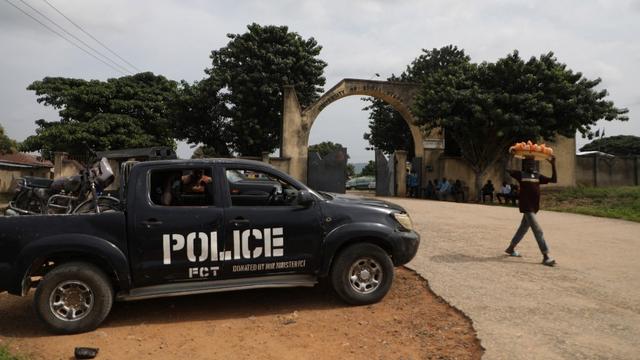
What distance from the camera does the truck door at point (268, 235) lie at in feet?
17.4

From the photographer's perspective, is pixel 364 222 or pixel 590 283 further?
pixel 590 283

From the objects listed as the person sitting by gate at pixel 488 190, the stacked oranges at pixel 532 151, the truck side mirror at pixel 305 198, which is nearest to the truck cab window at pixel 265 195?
the truck side mirror at pixel 305 198

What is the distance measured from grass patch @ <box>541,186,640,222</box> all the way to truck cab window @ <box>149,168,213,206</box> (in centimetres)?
1247

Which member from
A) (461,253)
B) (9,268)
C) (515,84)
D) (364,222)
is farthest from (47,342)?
(515,84)

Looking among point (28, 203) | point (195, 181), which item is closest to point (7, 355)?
point (195, 181)

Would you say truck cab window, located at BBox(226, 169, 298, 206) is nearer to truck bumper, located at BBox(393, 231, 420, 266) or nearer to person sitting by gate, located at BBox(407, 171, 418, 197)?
truck bumper, located at BBox(393, 231, 420, 266)

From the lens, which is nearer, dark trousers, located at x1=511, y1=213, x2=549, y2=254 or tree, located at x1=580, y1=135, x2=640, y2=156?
dark trousers, located at x1=511, y1=213, x2=549, y2=254

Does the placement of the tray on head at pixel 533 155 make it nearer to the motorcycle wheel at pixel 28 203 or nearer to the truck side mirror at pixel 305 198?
the truck side mirror at pixel 305 198

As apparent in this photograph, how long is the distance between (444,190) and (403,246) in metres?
16.3

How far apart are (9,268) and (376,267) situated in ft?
12.4

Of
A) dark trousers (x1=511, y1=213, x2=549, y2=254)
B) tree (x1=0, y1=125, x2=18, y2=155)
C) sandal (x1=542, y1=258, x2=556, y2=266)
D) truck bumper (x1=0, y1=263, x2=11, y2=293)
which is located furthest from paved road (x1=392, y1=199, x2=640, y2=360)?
tree (x1=0, y1=125, x2=18, y2=155)

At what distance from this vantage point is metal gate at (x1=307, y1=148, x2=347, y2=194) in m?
22.0

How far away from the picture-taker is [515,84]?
65.5ft

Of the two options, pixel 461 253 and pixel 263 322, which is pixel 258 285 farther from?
pixel 461 253
